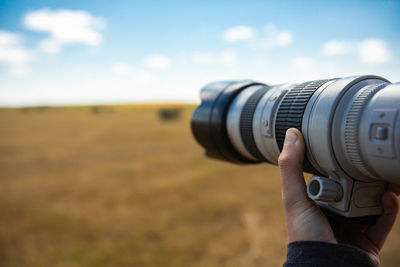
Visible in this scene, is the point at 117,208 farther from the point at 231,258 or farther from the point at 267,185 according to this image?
the point at 267,185

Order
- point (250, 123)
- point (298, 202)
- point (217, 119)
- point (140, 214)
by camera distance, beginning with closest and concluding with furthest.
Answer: point (298, 202)
point (250, 123)
point (217, 119)
point (140, 214)

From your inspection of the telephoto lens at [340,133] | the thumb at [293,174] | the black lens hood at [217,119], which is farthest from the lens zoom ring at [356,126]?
the black lens hood at [217,119]

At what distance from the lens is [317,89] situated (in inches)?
33.1

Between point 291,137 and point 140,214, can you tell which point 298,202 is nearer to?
point 291,137

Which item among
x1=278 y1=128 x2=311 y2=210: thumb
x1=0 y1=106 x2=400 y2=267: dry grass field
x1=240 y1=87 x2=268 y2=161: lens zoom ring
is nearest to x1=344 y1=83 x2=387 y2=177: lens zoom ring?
x1=278 y1=128 x2=311 y2=210: thumb

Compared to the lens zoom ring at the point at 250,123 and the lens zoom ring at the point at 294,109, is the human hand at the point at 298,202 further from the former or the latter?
the lens zoom ring at the point at 250,123

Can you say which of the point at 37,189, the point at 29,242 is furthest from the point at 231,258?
the point at 37,189

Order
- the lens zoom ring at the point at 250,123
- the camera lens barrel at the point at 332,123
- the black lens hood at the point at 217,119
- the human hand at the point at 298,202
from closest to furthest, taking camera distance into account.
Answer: the camera lens barrel at the point at 332,123 < the human hand at the point at 298,202 < the lens zoom ring at the point at 250,123 < the black lens hood at the point at 217,119

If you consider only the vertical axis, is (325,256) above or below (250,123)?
below

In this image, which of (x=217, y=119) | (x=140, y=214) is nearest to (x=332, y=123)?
(x=217, y=119)

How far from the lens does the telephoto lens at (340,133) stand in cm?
65

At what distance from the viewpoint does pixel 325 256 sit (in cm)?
69

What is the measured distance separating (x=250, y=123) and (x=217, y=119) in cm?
23

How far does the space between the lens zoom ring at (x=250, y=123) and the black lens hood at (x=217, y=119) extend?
14cm
